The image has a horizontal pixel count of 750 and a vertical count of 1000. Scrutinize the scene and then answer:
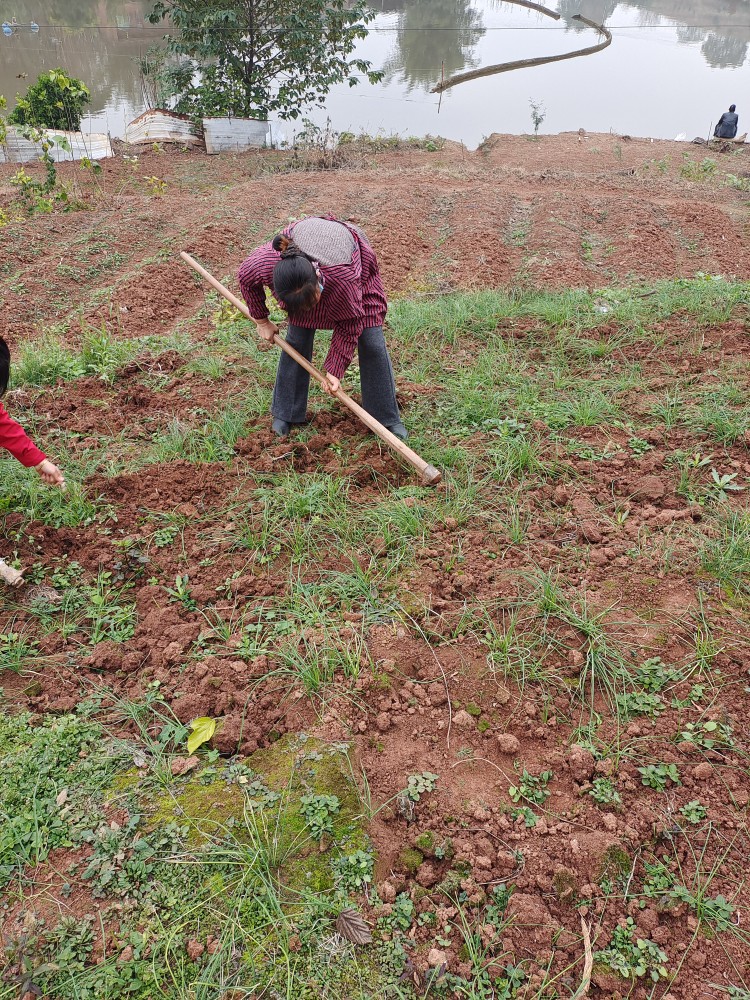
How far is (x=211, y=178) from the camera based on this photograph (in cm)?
988

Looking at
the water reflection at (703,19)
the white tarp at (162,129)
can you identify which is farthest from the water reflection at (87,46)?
the water reflection at (703,19)

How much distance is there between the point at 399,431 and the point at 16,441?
6.16ft

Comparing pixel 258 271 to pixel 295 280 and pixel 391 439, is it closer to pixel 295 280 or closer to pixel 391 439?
pixel 295 280

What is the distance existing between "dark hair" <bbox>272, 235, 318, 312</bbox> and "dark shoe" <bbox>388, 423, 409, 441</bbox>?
98 centimetres

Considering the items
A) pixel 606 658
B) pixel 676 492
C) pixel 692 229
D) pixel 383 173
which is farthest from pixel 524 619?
pixel 383 173

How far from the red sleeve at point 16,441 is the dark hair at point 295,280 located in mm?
1214

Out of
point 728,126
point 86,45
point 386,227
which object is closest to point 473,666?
point 386,227

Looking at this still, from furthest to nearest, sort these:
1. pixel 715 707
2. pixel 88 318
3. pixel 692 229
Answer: pixel 692 229
pixel 88 318
pixel 715 707

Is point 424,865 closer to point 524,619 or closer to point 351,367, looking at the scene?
point 524,619

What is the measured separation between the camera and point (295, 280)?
2.56 metres

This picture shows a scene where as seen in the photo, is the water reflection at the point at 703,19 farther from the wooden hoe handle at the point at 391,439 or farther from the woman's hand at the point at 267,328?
the wooden hoe handle at the point at 391,439

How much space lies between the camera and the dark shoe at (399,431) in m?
3.43

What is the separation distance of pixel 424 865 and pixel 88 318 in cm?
484

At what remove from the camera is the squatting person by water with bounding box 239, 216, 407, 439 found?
2.64 meters
